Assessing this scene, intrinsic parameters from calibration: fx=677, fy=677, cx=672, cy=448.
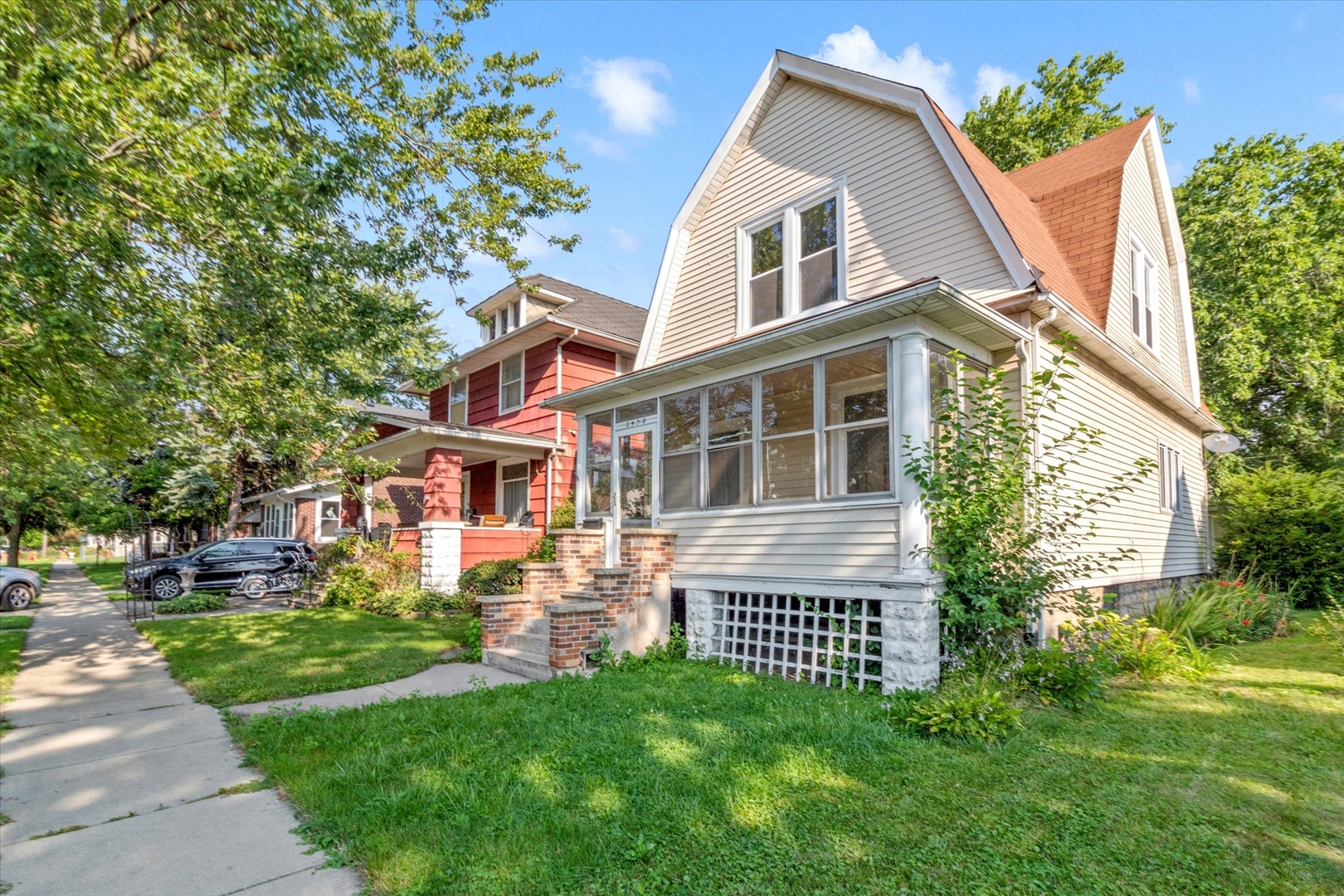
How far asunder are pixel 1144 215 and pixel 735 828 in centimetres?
1246

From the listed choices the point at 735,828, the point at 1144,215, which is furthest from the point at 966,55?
the point at 735,828

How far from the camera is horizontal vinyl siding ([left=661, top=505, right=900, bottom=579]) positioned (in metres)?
6.40

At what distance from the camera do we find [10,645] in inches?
372

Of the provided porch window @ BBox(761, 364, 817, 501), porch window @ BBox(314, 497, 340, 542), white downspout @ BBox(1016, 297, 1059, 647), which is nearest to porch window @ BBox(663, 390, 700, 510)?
porch window @ BBox(761, 364, 817, 501)

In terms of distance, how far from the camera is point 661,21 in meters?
9.10

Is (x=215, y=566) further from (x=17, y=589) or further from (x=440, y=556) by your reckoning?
(x=440, y=556)

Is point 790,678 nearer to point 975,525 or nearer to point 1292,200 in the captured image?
point 975,525

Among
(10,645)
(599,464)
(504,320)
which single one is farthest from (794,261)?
(10,645)

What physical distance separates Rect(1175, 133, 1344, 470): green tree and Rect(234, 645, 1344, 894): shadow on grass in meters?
16.8

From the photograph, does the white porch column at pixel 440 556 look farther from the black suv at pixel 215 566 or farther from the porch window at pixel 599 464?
the black suv at pixel 215 566

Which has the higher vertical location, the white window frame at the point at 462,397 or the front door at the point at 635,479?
the white window frame at the point at 462,397

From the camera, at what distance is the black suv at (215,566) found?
1534 cm

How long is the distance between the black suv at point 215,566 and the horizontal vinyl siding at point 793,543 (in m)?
12.5

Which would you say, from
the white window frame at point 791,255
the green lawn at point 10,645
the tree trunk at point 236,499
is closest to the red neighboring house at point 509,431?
the white window frame at point 791,255
